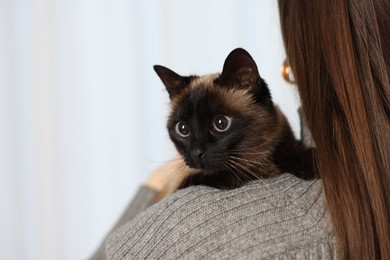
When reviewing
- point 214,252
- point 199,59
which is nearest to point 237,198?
point 214,252

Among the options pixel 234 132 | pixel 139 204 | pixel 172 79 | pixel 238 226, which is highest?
pixel 172 79

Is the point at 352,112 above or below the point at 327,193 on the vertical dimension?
above

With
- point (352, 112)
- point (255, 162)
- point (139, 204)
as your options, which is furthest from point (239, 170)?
point (139, 204)

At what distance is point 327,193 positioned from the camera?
82cm

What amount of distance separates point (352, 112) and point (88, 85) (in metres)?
1.74

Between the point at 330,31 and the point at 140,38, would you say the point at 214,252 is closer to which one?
the point at 330,31

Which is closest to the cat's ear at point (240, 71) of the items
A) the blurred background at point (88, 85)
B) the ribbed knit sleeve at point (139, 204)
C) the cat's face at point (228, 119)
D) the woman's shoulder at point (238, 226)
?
the cat's face at point (228, 119)

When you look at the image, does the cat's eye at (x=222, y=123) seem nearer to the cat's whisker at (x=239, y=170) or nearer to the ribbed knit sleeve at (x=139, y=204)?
the cat's whisker at (x=239, y=170)

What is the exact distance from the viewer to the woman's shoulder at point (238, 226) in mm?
827

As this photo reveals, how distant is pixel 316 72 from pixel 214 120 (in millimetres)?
242

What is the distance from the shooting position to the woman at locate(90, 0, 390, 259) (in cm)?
81

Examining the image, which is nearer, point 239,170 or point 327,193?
point 327,193

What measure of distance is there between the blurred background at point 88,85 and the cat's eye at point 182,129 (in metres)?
1.22

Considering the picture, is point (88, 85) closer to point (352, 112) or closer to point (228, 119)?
point (228, 119)
